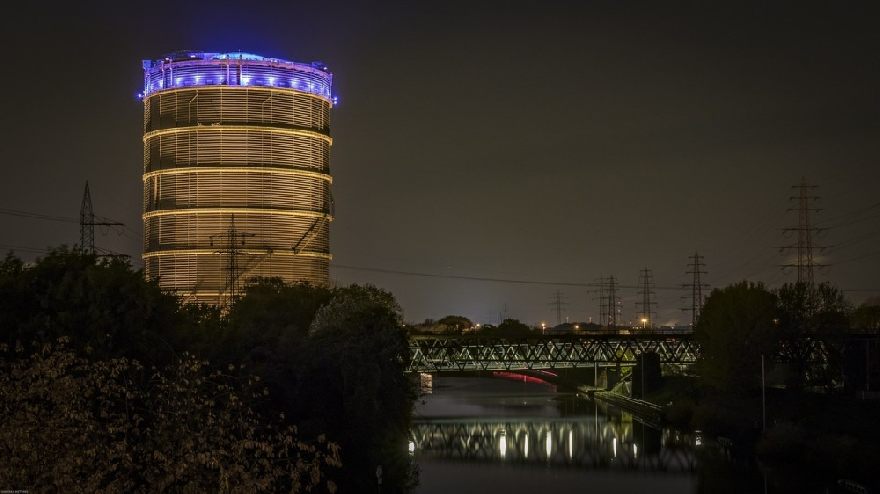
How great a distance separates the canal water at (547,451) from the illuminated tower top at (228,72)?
77.6 feet

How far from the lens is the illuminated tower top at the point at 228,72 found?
8062 centimetres

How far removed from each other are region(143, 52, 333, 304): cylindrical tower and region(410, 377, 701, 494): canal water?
48.7 feet

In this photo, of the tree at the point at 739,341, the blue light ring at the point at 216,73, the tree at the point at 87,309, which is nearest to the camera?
the tree at the point at 87,309

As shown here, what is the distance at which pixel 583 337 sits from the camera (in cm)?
9319

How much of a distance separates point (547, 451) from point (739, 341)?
15862 mm

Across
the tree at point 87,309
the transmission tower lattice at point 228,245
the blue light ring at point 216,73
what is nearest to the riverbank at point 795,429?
the tree at point 87,309

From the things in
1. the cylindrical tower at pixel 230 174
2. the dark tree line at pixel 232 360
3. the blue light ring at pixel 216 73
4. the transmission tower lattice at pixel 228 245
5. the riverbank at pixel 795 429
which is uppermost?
the blue light ring at pixel 216 73

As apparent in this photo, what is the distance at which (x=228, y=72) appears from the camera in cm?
8050

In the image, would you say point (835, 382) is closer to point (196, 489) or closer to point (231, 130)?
point (231, 130)

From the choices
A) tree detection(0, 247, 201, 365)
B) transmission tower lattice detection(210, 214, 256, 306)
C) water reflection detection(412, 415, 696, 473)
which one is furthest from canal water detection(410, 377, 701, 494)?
tree detection(0, 247, 201, 365)

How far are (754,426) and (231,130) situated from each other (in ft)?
123

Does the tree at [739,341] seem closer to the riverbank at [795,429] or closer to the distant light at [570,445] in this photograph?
the riverbank at [795,429]

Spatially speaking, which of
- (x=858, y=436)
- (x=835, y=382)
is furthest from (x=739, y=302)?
(x=858, y=436)

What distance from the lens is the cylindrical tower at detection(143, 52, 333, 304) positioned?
7812 cm
